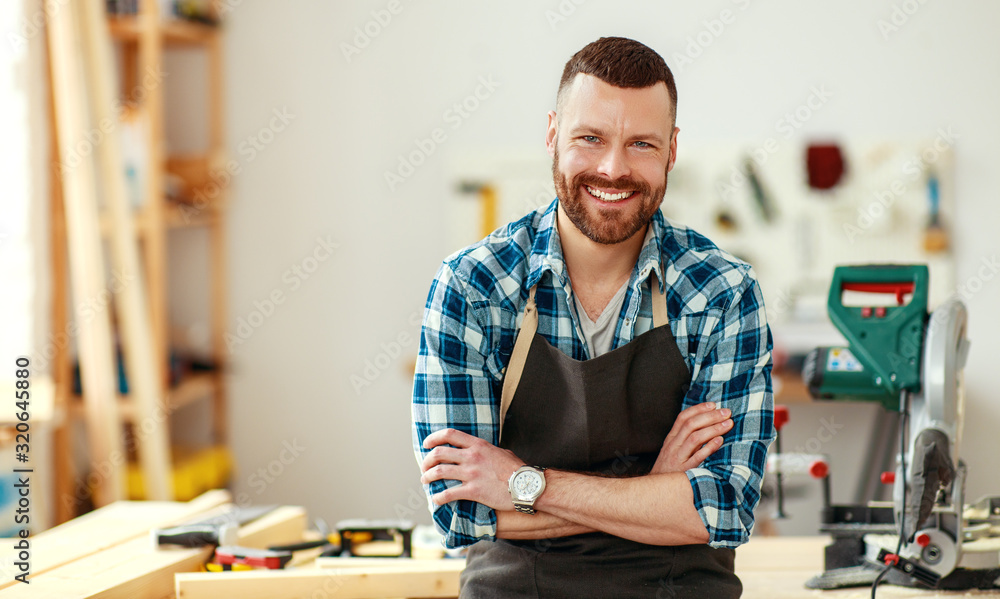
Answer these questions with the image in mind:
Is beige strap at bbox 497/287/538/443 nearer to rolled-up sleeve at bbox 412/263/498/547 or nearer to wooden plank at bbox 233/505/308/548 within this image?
rolled-up sleeve at bbox 412/263/498/547

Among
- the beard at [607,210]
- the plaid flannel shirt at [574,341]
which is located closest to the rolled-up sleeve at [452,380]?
the plaid flannel shirt at [574,341]

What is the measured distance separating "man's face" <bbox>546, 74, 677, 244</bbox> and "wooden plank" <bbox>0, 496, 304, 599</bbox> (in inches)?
38.1

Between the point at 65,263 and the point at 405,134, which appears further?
the point at 405,134

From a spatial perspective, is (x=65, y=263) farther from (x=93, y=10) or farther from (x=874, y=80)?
(x=874, y=80)

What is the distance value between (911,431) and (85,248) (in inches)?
95.7

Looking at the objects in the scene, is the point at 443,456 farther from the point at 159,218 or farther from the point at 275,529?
the point at 159,218

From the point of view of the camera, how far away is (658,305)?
5.37 feet

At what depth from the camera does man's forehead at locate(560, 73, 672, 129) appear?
1.57m

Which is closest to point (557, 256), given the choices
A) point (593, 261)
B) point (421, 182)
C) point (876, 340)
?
point (593, 261)

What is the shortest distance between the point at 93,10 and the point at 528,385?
2.16 meters

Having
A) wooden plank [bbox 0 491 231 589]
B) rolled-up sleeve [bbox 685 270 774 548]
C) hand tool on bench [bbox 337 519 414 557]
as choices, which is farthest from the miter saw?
wooden plank [bbox 0 491 231 589]

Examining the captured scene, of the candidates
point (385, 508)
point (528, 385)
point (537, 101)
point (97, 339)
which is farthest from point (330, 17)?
point (528, 385)

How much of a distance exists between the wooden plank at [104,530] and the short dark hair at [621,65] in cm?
123

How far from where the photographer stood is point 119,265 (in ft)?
10.2
